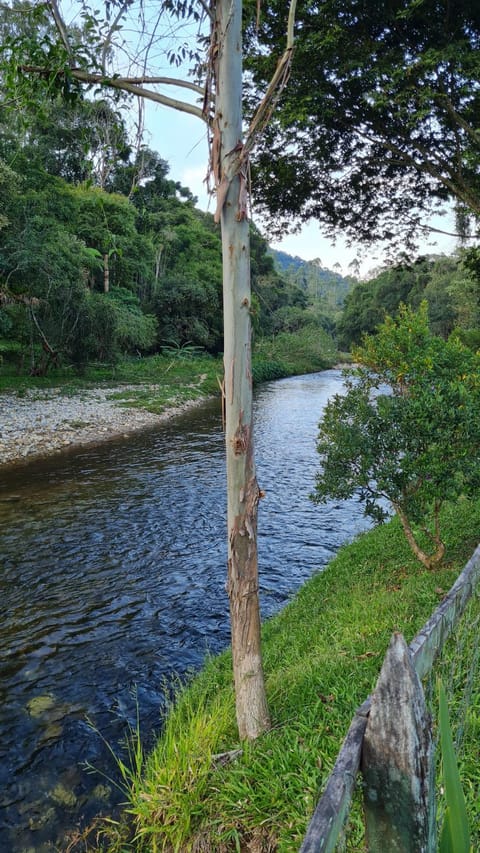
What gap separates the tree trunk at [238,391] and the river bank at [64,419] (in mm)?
11445

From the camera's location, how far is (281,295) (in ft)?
222

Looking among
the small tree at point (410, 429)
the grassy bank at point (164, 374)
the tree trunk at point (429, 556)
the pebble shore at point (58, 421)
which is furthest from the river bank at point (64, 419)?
the tree trunk at point (429, 556)

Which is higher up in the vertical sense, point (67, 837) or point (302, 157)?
point (302, 157)

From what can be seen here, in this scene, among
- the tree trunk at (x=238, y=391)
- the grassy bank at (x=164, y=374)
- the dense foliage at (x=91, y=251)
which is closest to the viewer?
the tree trunk at (x=238, y=391)

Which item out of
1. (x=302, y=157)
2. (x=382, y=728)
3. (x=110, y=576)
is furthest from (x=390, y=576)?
(x=302, y=157)

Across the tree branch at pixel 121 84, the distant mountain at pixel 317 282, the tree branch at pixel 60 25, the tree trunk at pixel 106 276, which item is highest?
the distant mountain at pixel 317 282

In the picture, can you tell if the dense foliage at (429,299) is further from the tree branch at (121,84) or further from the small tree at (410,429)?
the tree branch at (121,84)

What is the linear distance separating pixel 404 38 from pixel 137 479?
9.92m

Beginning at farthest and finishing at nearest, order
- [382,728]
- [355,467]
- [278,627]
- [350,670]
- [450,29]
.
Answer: [450,29]
[355,467]
[278,627]
[350,670]
[382,728]

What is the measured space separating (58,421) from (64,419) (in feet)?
1.27

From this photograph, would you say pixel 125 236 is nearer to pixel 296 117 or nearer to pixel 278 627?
pixel 296 117

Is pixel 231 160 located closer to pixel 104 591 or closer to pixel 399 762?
pixel 399 762

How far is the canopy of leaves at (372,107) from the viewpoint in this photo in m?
7.47

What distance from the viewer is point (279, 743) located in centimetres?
336
